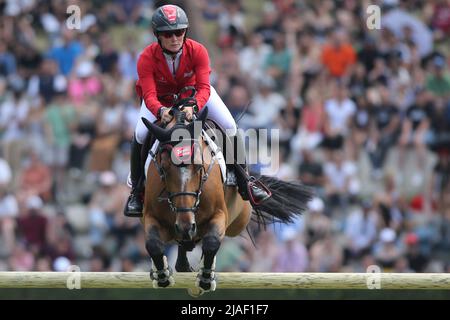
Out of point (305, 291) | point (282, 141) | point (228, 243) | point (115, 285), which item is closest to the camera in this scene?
point (115, 285)

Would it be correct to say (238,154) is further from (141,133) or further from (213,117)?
(141,133)

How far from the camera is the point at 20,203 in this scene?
15.6 metres

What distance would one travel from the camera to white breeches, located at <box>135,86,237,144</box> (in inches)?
392

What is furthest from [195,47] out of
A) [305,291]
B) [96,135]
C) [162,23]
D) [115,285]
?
[96,135]

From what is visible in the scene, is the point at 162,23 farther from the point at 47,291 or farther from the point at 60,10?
the point at 60,10

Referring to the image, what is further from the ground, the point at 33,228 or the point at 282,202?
the point at 282,202

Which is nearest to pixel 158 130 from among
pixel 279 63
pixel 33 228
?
pixel 33 228

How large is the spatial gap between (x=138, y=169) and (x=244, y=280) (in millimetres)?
1525

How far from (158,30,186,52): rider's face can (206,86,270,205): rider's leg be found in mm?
779

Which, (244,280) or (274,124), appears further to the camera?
(274,124)

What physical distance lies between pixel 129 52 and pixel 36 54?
139 centimetres

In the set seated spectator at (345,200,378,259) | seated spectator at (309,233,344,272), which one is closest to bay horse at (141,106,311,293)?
seated spectator at (309,233,344,272)

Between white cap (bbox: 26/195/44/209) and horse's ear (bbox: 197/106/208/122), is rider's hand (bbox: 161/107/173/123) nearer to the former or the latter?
horse's ear (bbox: 197/106/208/122)

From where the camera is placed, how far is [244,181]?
10.3 meters
